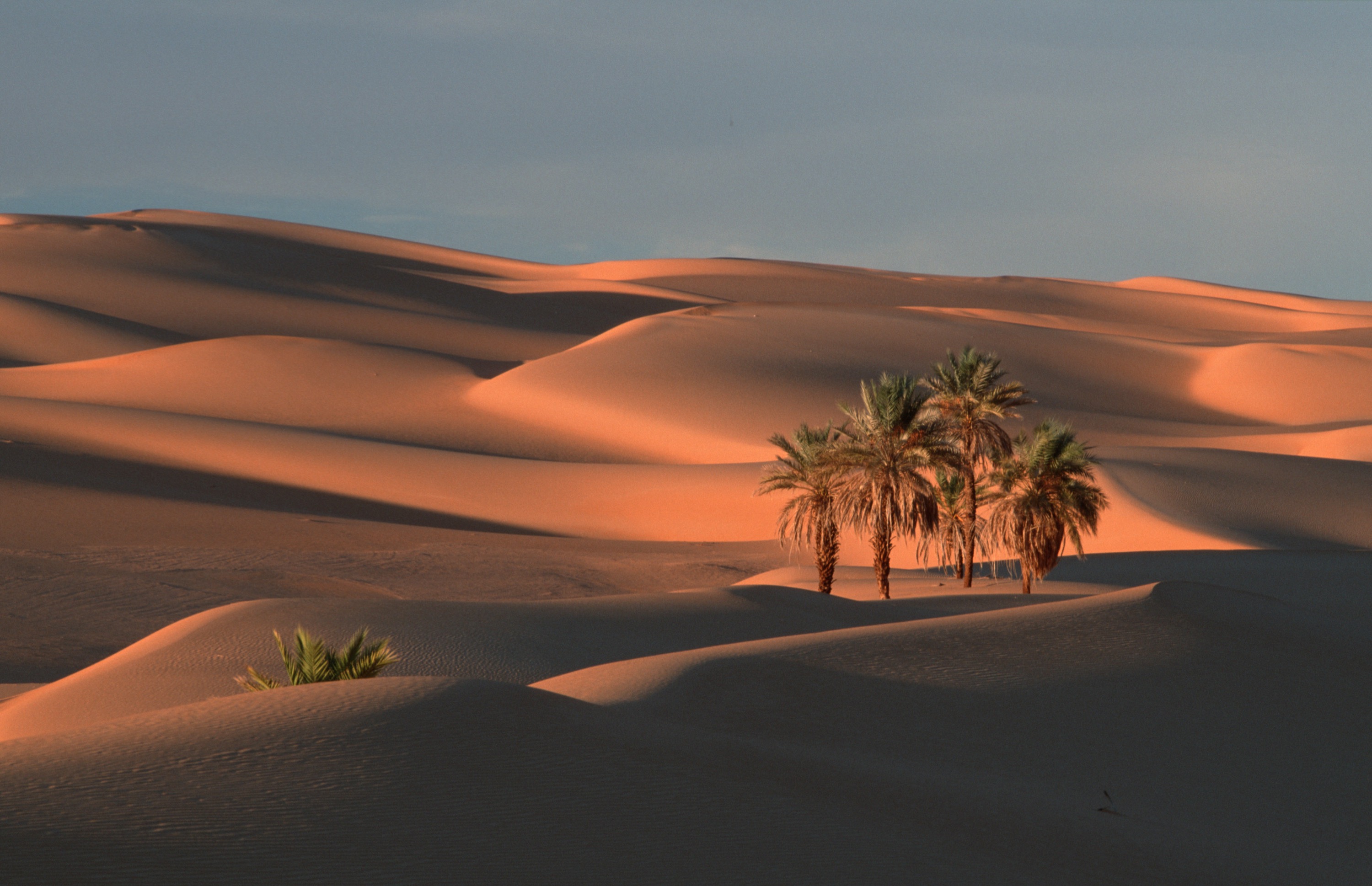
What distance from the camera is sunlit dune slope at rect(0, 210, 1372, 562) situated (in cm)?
3809

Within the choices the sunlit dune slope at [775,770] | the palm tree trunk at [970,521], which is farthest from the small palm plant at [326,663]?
the palm tree trunk at [970,521]

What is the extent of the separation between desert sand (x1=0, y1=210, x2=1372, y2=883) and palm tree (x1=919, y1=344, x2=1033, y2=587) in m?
1.96

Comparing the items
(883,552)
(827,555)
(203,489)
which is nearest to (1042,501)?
(883,552)

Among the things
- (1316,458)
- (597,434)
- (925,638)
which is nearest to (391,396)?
(597,434)

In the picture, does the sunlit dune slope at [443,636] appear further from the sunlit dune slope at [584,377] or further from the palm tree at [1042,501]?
the sunlit dune slope at [584,377]

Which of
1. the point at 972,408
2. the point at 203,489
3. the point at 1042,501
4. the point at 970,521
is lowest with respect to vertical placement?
the point at 970,521

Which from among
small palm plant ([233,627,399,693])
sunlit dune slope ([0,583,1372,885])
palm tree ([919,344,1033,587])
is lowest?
sunlit dune slope ([0,583,1372,885])

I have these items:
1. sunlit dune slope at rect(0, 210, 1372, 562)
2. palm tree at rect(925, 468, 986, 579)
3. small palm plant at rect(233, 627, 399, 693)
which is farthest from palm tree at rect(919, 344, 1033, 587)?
small palm plant at rect(233, 627, 399, 693)

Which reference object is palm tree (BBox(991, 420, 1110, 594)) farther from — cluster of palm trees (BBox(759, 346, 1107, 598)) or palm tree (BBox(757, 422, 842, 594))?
palm tree (BBox(757, 422, 842, 594))

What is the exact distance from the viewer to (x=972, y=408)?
2586cm

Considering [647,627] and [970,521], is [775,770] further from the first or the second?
[970,521]

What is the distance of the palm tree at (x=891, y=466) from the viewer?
928 inches

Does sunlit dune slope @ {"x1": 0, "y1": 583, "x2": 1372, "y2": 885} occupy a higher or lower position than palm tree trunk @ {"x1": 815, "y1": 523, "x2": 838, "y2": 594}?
lower

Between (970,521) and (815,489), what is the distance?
3.23m
